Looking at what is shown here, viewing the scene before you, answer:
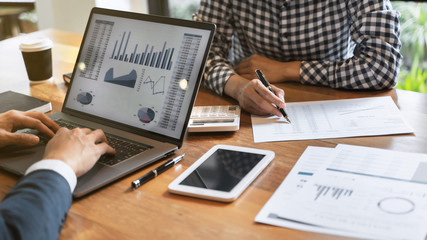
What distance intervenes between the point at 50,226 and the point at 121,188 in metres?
0.19

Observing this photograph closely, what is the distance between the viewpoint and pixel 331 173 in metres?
0.91

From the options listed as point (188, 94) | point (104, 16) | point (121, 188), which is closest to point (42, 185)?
point (121, 188)

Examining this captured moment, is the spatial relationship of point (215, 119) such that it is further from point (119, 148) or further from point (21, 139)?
point (21, 139)

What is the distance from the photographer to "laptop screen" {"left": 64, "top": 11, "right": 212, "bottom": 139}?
107cm

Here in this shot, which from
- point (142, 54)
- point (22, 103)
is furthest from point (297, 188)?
point (22, 103)

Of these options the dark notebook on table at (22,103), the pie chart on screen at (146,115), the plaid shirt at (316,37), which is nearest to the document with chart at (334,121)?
the plaid shirt at (316,37)

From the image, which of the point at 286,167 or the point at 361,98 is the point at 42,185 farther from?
the point at 361,98

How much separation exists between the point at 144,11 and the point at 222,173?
240cm

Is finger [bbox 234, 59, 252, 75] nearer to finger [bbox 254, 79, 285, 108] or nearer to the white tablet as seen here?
finger [bbox 254, 79, 285, 108]

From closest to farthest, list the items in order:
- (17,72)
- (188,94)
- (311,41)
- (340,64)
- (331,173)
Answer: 1. (331,173)
2. (188,94)
3. (340,64)
4. (311,41)
5. (17,72)

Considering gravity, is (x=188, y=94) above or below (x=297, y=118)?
above

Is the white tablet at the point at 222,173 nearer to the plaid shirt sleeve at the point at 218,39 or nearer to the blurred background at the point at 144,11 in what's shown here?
the plaid shirt sleeve at the point at 218,39

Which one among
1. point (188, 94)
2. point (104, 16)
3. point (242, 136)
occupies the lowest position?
point (242, 136)

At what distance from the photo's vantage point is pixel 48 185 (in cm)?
81
